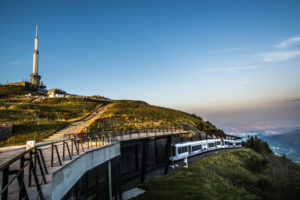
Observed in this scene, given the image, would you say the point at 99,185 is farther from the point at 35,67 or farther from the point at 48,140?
the point at 35,67

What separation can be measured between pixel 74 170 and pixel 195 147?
2525cm

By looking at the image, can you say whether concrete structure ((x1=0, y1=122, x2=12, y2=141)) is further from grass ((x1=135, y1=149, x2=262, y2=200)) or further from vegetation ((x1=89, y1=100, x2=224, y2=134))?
grass ((x1=135, y1=149, x2=262, y2=200))

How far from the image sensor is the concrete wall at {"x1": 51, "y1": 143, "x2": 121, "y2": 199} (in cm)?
627

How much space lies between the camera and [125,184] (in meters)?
17.5

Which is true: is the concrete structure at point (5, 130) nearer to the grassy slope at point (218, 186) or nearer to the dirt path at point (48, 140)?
the dirt path at point (48, 140)

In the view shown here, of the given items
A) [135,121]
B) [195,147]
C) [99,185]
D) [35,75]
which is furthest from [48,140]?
[35,75]

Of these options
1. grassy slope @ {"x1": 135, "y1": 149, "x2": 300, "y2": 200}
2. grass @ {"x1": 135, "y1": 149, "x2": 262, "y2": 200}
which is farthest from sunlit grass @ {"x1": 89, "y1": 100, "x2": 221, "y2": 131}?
grassy slope @ {"x1": 135, "y1": 149, "x2": 300, "y2": 200}

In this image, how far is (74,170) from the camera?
808cm

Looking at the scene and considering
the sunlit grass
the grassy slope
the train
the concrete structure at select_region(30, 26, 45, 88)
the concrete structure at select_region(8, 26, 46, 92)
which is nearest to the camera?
the grassy slope

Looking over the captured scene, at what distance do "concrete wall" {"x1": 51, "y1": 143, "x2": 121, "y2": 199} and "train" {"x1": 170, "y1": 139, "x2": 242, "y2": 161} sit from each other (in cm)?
1443

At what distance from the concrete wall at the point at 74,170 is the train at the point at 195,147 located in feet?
47.4

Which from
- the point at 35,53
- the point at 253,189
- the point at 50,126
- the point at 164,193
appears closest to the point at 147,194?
the point at 164,193

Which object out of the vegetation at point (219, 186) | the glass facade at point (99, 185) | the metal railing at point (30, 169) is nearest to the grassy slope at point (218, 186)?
the vegetation at point (219, 186)

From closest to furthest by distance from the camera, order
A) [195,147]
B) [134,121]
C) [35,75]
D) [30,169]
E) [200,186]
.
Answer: [30,169], [200,186], [195,147], [134,121], [35,75]
